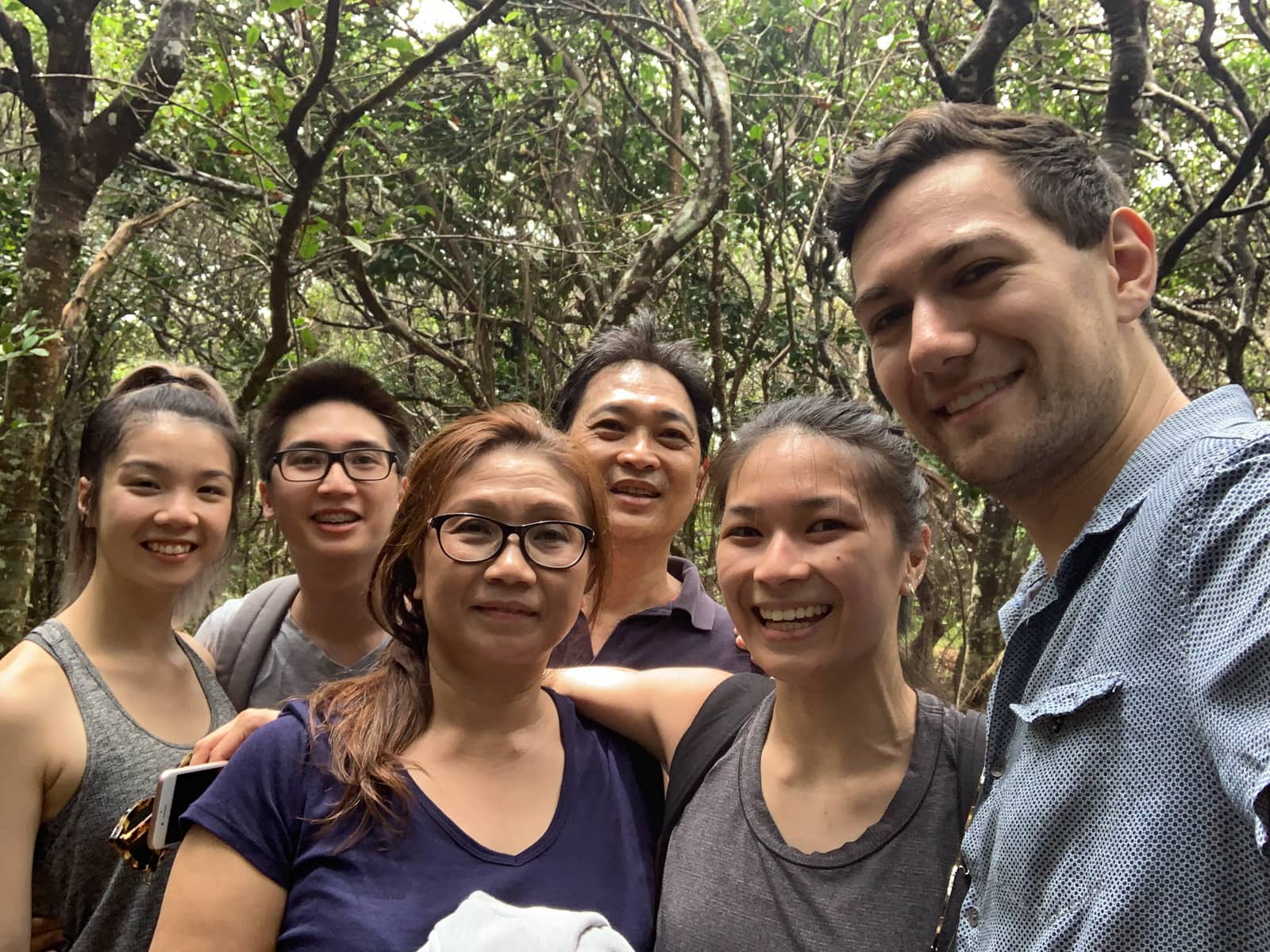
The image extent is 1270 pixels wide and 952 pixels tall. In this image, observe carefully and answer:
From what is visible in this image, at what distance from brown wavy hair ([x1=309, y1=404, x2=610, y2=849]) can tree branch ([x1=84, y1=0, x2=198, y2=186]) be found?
254cm

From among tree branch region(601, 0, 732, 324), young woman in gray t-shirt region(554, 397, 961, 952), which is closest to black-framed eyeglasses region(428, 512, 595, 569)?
young woman in gray t-shirt region(554, 397, 961, 952)

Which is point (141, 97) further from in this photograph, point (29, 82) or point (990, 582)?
point (990, 582)

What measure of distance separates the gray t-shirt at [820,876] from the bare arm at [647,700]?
0.83 feet

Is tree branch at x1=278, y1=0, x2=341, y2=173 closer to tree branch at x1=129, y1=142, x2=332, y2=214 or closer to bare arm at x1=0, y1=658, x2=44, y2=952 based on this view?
tree branch at x1=129, y1=142, x2=332, y2=214

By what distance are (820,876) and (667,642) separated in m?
1.09

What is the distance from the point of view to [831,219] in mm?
1644

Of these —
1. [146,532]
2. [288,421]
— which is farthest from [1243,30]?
[146,532]

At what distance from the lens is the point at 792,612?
1.70m

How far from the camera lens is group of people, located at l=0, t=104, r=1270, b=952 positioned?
104 centimetres

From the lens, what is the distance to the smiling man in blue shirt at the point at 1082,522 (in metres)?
0.95

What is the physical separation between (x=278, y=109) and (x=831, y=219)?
2777 mm

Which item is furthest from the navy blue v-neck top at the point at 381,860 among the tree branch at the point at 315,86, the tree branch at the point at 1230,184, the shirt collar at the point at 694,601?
the tree branch at the point at 1230,184

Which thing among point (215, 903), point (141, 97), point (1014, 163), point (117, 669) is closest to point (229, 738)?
point (215, 903)

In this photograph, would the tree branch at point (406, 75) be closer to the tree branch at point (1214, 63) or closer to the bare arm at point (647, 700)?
the bare arm at point (647, 700)
